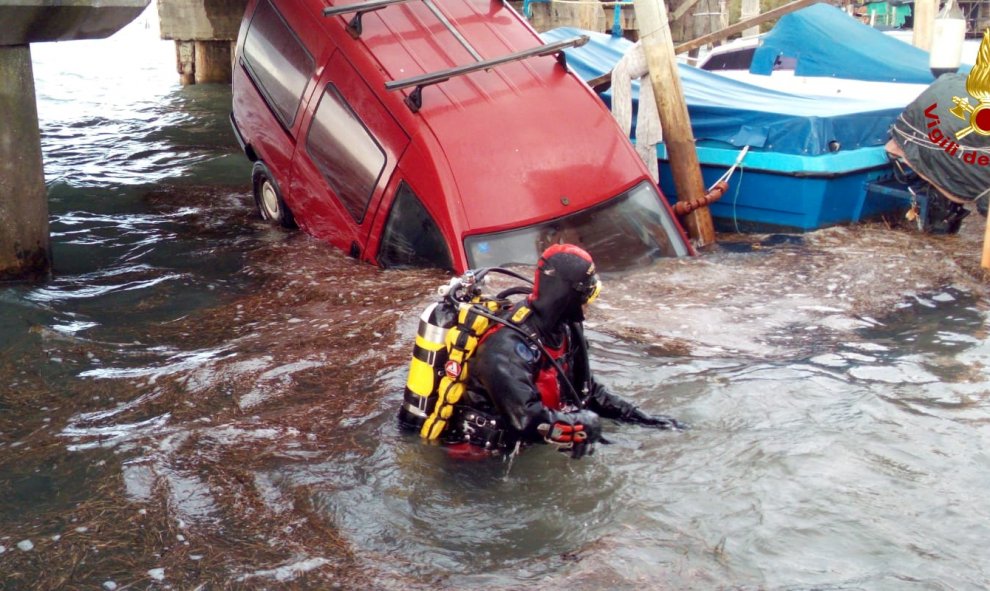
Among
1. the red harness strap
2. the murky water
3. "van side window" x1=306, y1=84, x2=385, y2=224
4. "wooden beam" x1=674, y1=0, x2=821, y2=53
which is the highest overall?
"wooden beam" x1=674, y1=0, x2=821, y2=53

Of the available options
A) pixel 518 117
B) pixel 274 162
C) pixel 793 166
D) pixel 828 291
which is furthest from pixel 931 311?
pixel 274 162

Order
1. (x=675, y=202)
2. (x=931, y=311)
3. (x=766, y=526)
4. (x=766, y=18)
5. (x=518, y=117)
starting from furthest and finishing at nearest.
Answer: (x=766, y=18)
(x=675, y=202)
(x=518, y=117)
(x=931, y=311)
(x=766, y=526)

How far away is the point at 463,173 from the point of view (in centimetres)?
762

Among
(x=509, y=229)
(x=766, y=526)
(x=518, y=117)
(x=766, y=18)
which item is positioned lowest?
(x=766, y=526)

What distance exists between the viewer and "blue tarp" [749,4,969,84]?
12.7m

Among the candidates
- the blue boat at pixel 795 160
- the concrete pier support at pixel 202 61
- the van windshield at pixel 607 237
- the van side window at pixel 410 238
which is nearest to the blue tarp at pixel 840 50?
the blue boat at pixel 795 160

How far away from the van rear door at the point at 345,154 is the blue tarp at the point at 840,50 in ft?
22.0

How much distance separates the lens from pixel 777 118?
385 inches

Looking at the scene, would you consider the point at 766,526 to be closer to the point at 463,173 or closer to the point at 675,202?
the point at 463,173

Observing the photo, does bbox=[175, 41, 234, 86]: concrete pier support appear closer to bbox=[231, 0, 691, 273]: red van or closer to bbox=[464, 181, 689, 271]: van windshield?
bbox=[231, 0, 691, 273]: red van

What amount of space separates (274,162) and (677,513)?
19.6ft

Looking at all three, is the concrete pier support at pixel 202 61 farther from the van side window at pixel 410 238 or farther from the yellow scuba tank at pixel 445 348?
the yellow scuba tank at pixel 445 348

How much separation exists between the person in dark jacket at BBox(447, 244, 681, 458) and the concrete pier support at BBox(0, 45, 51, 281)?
16.5 ft

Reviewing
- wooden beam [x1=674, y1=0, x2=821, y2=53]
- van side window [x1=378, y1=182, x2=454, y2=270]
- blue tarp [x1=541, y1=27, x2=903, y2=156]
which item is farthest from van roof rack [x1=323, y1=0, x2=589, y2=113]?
wooden beam [x1=674, y1=0, x2=821, y2=53]
